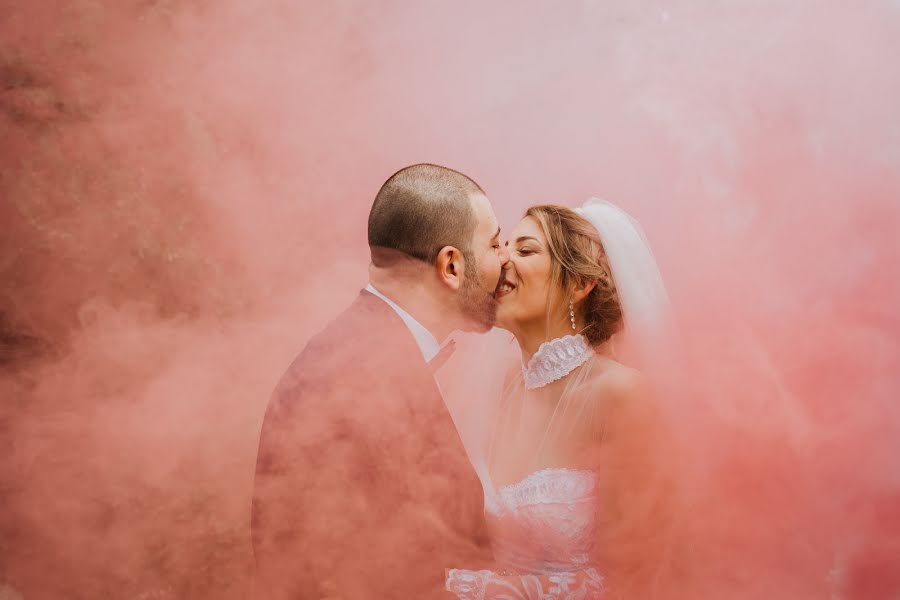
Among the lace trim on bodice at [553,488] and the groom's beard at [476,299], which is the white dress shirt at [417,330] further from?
the lace trim on bodice at [553,488]

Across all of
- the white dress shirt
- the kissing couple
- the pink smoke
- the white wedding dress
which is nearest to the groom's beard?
the kissing couple

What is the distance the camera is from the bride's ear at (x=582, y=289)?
2023mm

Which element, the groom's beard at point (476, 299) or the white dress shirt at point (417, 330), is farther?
the groom's beard at point (476, 299)

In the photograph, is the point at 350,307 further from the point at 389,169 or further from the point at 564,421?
the point at 564,421

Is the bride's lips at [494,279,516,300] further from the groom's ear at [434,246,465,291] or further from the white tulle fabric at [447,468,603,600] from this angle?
the white tulle fabric at [447,468,603,600]

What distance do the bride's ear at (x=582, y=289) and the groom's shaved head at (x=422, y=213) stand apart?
33 cm

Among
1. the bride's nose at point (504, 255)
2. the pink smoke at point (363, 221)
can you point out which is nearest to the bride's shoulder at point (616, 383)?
the pink smoke at point (363, 221)

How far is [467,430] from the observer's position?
2.13 m

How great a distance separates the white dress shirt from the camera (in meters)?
1.86

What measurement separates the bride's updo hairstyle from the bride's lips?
11 centimetres

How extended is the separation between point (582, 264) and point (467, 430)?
58 centimetres

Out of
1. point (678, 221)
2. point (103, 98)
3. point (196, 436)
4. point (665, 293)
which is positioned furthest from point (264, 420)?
point (678, 221)

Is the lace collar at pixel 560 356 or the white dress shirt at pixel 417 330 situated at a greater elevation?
the white dress shirt at pixel 417 330

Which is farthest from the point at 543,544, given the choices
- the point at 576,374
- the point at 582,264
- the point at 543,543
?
the point at 582,264
